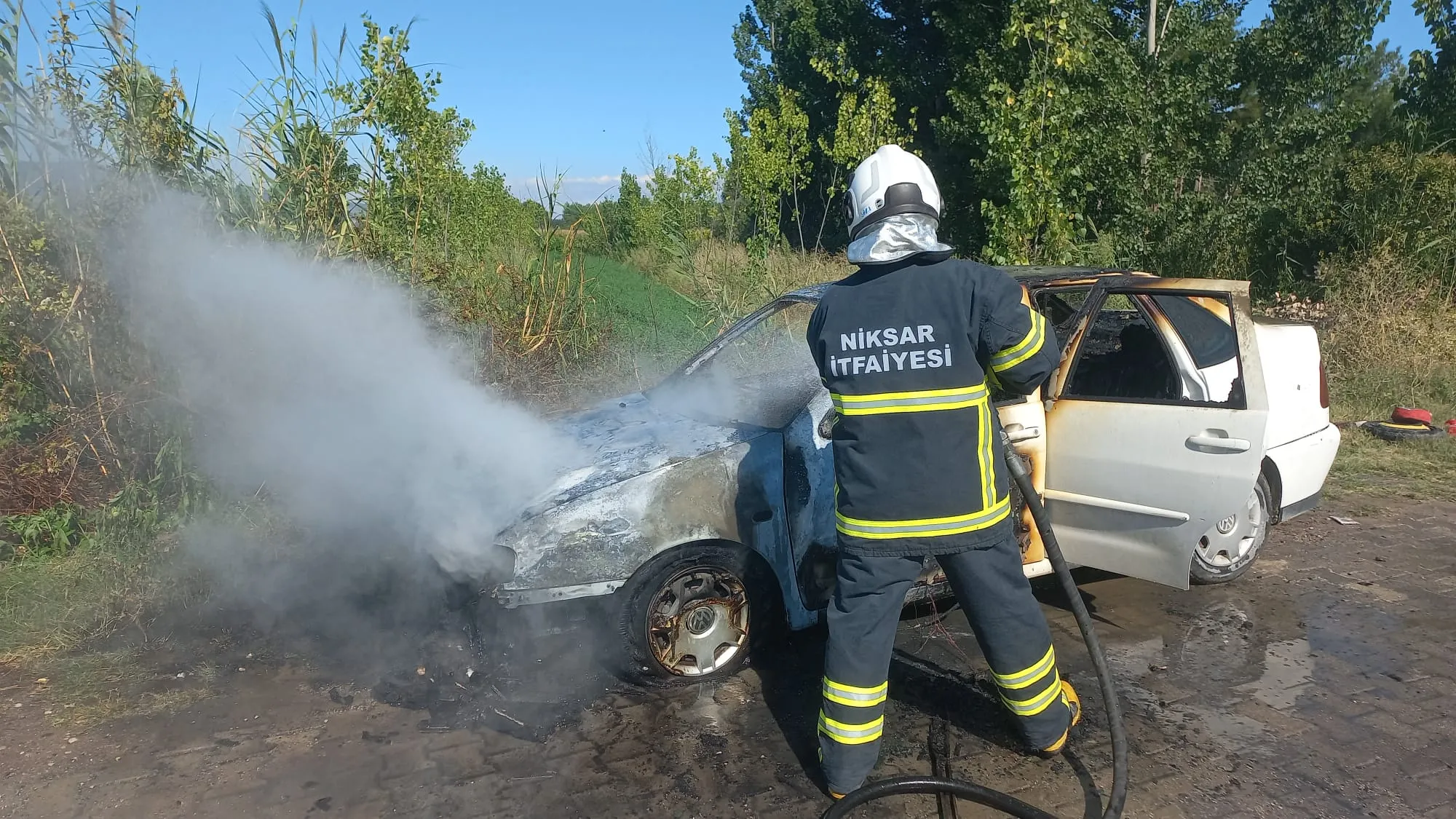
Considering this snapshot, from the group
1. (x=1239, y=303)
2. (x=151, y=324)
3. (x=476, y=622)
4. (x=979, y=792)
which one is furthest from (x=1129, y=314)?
(x=151, y=324)

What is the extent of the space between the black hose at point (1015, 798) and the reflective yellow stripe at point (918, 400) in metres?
0.27

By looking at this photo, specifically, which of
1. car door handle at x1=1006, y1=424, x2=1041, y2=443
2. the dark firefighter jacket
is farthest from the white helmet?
car door handle at x1=1006, y1=424, x2=1041, y2=443

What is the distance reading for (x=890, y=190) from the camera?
9.36 feet

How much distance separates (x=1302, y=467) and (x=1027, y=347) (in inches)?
115

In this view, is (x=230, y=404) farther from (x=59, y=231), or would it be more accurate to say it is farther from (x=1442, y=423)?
(x=1442, y=423)

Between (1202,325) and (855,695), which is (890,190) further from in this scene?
(1202,325)

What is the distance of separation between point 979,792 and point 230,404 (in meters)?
4.59

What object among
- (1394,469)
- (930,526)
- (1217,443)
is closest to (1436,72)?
(1394,469)

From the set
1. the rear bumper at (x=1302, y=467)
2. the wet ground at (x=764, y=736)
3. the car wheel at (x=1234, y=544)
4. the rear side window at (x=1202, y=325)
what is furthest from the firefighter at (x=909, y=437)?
the rear bumper at (x=1302, y=467)

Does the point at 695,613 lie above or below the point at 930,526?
below

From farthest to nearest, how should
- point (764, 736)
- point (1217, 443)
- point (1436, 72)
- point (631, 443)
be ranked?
1. point (1436, 72)
2. point (631, 443)
3. point (1217, 443)
4. point (764, 736)

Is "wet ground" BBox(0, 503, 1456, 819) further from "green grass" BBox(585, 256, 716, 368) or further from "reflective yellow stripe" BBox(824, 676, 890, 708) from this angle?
"green grass" BBox(585, 256, 716, 368)

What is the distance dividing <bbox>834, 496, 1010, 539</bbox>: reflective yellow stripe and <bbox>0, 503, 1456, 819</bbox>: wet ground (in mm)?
906

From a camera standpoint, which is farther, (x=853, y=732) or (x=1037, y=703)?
(x=1037, y=703)
